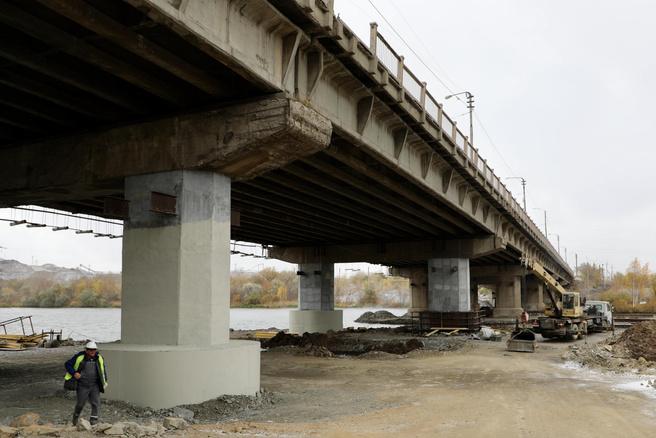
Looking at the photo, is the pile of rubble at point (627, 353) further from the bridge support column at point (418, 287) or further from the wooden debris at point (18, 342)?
the bridge support column at point (418, 287)

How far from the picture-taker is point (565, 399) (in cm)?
1392

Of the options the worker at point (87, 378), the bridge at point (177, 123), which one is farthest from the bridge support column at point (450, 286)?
the worker at point (87, 378)

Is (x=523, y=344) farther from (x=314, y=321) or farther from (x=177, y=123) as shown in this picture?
(x=177, y=123)

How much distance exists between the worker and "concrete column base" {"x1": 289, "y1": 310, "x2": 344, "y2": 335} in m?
32.2

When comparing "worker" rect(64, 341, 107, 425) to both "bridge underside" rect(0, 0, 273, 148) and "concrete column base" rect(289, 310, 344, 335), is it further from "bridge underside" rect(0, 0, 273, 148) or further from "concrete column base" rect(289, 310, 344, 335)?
"concrete column base" rect(289, 310, 344, 335)

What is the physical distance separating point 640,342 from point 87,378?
25.0 meters

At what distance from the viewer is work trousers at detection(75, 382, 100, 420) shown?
9.20 m

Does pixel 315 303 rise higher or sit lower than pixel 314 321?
higher

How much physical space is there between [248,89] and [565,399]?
10.0 metres

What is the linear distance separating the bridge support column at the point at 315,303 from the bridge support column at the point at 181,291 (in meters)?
29.1

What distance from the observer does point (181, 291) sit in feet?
39.5

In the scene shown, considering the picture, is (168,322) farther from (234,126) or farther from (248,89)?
(248,89)

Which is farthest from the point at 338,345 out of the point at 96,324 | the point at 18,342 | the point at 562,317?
the point at 96,324

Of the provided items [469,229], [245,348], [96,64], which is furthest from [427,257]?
[96,64]
